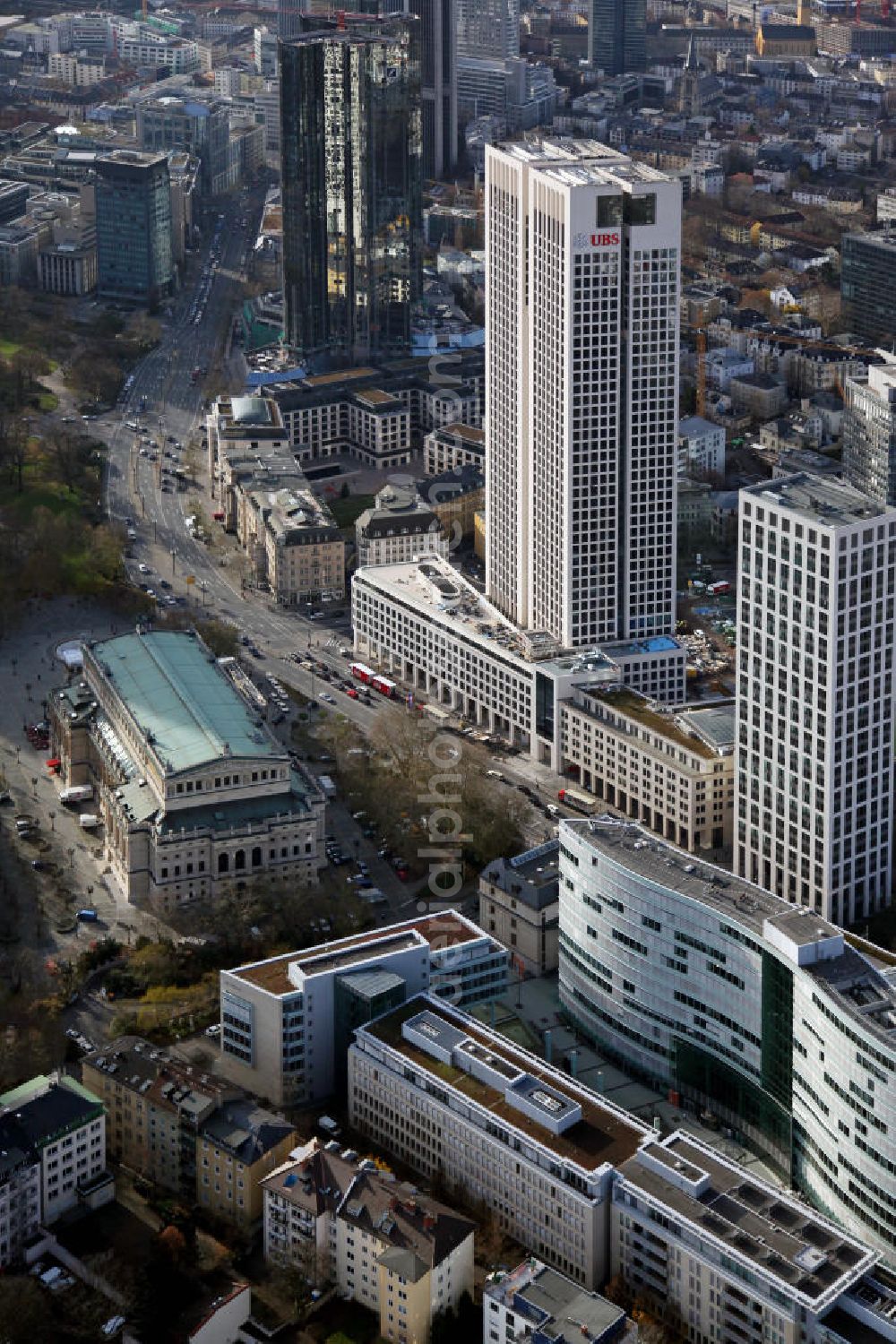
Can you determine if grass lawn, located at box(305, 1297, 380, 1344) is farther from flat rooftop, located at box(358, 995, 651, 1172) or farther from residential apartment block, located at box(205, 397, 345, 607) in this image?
residential apartment block, located at box(205, 397, 345, 607)

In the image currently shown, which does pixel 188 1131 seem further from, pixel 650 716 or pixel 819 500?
pixel 650 716

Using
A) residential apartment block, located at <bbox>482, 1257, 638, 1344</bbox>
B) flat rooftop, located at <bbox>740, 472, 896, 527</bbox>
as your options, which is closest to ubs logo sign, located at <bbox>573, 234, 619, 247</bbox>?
flat rooftop, located at <bbox>740, 472, 896, 527</bbox>

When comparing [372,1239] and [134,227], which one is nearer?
[372,1239]

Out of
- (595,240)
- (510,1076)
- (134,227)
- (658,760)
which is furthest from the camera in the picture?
(134,227)

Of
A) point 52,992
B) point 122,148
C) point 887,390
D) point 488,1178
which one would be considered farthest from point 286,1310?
point 122,148

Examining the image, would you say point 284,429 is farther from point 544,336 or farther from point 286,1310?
point 286,1310

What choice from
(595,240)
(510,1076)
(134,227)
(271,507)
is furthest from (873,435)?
(134,227)

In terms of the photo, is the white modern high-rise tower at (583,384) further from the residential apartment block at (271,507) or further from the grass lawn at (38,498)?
the grass lawn at (38,498)
